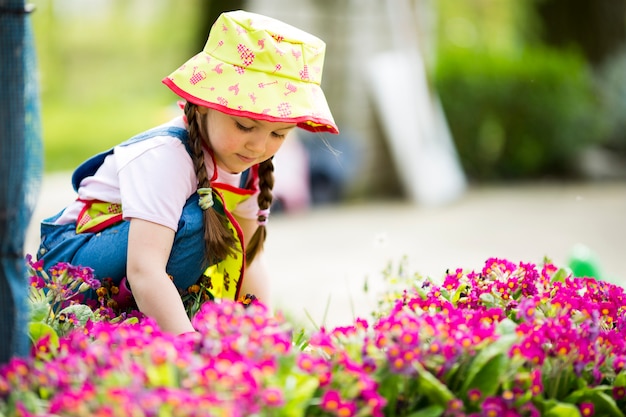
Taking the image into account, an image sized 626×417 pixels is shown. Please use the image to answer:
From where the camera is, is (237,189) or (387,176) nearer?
(237,189)

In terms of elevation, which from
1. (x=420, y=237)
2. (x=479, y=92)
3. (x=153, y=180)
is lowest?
(x=420, y=237)

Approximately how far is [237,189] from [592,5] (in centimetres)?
1170

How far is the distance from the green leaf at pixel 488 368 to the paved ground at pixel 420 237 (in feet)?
8.64

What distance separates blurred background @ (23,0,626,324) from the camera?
7.25 m

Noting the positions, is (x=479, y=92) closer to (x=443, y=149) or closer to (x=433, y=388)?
(x=443, y=149)

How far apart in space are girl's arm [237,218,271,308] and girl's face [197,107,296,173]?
35 centimetres

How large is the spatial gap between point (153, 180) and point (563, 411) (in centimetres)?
119

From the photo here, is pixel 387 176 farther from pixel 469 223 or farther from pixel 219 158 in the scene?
pixel 219 158

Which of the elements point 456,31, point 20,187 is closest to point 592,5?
point 456,31

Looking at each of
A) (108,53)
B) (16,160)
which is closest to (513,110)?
(16,160)

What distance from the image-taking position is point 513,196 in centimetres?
1017

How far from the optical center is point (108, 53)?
77.0ft

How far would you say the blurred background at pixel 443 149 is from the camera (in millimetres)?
7250

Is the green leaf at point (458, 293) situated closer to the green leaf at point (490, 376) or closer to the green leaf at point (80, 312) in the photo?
the green leaf at point (490, 376)
